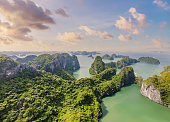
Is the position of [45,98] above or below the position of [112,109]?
above

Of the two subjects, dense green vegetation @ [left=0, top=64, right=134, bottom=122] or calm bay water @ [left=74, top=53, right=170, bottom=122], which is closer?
dense green vegetation @ [left=0, top=64, right=134, bottom=122]

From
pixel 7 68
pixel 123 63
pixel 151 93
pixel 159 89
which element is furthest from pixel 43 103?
pixel 123 63

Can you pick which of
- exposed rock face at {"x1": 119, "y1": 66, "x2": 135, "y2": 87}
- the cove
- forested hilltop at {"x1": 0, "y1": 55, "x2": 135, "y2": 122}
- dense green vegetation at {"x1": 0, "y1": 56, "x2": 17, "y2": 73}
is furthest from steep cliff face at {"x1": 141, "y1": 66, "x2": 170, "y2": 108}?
dense green vegetation at {"x1": 0, "y1": 56, "x2": 17, "y2": 73}

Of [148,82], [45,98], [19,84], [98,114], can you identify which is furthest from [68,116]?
[148,82]

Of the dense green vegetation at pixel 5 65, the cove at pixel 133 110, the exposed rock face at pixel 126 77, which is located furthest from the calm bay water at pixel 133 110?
the dense green vegetation at pixel 5 65

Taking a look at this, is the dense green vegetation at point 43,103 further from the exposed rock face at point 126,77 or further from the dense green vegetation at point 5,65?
the exposed rock face at point 126,77

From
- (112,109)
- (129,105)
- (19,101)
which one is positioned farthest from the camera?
(129,105)

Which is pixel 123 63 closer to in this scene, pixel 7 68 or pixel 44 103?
pixel 44 103

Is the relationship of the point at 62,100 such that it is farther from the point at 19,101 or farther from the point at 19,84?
the point at 19,84

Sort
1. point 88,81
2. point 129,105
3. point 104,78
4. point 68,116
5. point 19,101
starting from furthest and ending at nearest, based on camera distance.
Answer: point 104,78 < point 88,81 < point 129,105 < point 19,101 < point 68,116

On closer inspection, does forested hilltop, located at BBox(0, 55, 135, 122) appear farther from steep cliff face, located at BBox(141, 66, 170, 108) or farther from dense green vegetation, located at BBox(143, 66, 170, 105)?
dense green vegetation, located at BBox(143, 66, 170, 105)
